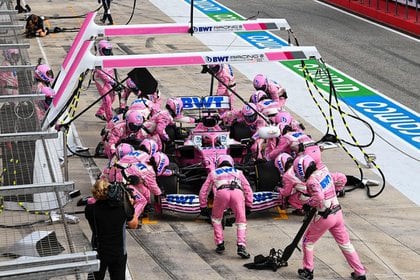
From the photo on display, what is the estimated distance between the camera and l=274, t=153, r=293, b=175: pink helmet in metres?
13.5

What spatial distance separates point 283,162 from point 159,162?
72.4 inches

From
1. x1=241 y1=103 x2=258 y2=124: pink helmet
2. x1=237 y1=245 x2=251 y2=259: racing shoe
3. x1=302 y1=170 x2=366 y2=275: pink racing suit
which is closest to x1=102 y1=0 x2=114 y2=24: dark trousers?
x1=241 y1=103 x2=258 y2=124: pink helmet

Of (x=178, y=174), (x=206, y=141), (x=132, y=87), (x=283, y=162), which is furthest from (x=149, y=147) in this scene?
(x=132, y=87)

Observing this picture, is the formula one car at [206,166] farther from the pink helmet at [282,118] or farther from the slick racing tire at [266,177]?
the pink helmet at [282,118]

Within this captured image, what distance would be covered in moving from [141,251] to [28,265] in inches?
257

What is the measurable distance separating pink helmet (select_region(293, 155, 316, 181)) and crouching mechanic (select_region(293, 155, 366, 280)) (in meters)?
0.02

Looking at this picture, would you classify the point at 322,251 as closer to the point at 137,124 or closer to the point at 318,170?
the point at 318,170

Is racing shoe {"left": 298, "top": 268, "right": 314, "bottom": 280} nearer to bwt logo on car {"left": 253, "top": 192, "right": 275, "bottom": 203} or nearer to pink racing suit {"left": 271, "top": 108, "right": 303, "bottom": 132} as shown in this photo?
bwt logo on car {"left": 253, "top": 192, "right": 275, "bottom": 203}

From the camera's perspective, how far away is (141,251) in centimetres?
1220

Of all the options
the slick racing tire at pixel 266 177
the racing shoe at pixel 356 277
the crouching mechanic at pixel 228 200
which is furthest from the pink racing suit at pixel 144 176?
the racing shoe at pixel 356 277

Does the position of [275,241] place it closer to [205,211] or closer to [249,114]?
[205,211]

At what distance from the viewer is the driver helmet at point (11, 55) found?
435 inches

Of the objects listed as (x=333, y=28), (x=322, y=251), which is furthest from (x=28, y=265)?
(x=333, y=28)

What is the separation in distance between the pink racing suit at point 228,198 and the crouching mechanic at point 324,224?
1.03 metres
